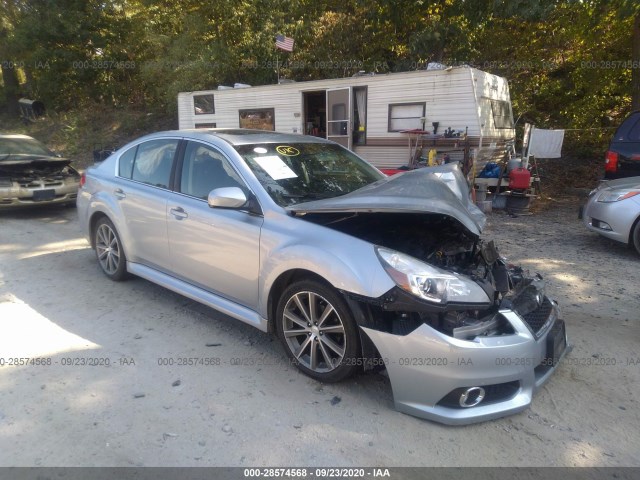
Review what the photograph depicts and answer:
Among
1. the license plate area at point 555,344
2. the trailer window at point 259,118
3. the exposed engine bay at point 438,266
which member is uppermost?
the trailer window at point 259,118

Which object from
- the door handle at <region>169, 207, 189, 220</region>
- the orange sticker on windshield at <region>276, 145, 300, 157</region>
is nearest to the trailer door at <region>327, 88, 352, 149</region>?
the orange sticker on windshield at <region>276, 145, 300, 157</region>

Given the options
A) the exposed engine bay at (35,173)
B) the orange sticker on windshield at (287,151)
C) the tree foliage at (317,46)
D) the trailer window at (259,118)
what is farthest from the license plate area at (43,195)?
the tree foliage at (317,46)

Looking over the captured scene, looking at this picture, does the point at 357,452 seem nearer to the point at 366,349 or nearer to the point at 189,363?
the point at 366,349

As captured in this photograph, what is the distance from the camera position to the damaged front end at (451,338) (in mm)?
2652

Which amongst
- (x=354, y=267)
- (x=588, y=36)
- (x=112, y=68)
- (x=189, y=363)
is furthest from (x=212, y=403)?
(x=112, y=68)

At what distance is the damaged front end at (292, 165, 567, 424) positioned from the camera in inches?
104

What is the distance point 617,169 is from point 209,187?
6.80 m

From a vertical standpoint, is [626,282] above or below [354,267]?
below

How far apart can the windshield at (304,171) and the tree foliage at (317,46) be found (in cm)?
697

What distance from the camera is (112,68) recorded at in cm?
2297

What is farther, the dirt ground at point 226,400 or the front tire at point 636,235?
the front tire at point 636,235

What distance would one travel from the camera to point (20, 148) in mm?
8953

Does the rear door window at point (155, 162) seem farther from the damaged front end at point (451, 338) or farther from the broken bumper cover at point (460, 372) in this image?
the broken bumper cover at point (460, 372)

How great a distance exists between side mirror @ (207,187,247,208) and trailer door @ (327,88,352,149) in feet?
26.7
